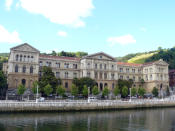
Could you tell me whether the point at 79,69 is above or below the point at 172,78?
above

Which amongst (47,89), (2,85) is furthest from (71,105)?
(2,85)

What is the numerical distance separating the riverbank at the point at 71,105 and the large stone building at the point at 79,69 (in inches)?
960

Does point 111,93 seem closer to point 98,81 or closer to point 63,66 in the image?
point 98,81

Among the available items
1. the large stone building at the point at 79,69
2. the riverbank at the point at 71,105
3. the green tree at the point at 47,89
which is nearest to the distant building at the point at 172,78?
the large stone building at the point at 79,69

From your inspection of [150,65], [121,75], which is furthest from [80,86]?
[150,65]

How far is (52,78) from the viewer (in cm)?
6900

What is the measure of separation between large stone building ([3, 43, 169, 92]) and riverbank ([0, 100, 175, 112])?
2437 cm

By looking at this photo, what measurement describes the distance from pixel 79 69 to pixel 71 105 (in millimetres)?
35603

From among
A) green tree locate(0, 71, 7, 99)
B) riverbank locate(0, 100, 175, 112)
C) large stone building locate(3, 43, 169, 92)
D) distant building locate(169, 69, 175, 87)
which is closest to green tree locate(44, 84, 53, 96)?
riverbank locate(0, 100, 175, 112)

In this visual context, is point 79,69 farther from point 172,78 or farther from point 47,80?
point 172,78

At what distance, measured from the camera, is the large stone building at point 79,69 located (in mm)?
73812

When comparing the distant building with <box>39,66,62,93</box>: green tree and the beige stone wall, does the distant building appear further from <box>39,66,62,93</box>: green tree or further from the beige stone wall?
the beige stone wall

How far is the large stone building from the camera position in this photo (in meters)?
73.8

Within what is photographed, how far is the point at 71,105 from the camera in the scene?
177 ft
